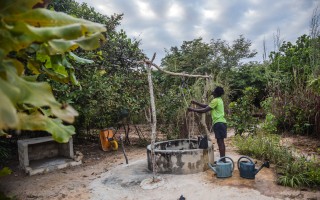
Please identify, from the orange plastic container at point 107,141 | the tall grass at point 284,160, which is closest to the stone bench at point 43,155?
the orange plastic container at point 107,141

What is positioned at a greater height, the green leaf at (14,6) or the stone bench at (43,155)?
the green leaf at (14,6)

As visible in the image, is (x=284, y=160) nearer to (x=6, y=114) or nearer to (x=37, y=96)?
(x=37, y=96)

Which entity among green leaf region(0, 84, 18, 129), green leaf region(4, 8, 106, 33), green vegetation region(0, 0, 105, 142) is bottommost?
green leaf region(0, 84, 18, 129)

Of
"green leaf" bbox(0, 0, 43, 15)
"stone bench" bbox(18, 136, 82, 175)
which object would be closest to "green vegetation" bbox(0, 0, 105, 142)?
"green leaf" bbox(0, 0, 43, 15)

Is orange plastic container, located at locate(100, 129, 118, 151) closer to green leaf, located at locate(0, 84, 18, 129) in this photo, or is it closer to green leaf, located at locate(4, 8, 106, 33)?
green leaf, located at locate(4, 8, 106, 33)

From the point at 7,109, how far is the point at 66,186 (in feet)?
17.5

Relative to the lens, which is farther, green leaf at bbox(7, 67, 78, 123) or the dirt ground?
the dirt ground

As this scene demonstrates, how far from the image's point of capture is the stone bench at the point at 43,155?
6.24 metres

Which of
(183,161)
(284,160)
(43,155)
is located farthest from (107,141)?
(284,160)

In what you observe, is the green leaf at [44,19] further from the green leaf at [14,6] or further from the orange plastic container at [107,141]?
the orange plastic container at [107,141]

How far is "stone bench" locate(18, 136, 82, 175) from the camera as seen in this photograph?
6.24 metres

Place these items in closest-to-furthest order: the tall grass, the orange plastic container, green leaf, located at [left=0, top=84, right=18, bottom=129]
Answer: green leaf, located at [left=0, top=84, right=18, bottom=129]
the tall grass
the orange plastic container

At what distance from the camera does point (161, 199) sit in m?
4.30

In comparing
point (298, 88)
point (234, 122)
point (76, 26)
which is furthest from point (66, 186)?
point (298, 88)
